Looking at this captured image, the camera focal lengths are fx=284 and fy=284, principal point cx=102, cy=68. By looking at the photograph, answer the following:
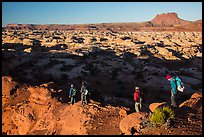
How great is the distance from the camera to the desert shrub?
10.8 m

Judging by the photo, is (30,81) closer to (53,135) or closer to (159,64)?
(53,135)

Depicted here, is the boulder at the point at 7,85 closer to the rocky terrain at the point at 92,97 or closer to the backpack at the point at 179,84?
the rocky terrain at the point at 92,97

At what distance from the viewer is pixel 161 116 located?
423 inches

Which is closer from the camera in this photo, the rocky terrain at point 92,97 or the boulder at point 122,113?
the rocky terrain at point 92,97

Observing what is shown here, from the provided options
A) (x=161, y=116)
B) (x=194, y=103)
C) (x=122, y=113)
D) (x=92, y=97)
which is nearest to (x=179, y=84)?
(x=194, y=103)

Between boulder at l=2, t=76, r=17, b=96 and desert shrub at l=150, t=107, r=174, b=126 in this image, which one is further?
boulder at l=2, t=76, r=17, b=96

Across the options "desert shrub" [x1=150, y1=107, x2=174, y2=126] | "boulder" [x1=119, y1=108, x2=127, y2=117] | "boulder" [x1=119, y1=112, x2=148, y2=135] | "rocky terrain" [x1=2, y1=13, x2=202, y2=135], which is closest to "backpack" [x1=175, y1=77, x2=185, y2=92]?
"rocky terrain" [x1=2, y1=13, x2=202, y2=135]

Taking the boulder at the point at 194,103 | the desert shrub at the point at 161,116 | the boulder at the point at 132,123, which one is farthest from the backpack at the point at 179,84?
the boulder at the point at 132,123

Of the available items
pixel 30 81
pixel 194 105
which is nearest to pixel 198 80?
pixel 30 81

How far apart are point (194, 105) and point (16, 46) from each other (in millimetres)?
53192

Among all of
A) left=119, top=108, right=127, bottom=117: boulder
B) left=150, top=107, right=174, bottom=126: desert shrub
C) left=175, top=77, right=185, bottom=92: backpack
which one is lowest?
left=119, top=108, right=127, bottom=117: boulder

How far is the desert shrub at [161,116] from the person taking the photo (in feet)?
35.4

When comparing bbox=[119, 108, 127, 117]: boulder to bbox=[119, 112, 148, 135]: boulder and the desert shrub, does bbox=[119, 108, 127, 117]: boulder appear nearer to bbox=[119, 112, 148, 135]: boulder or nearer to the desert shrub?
bbox=[119, 112, 148, 135]: boulder

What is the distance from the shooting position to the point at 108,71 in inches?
1560
